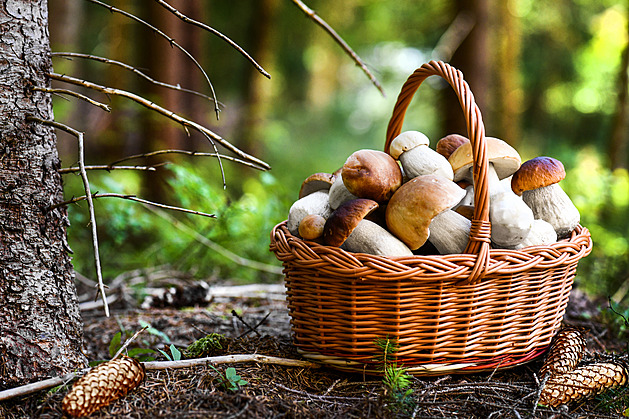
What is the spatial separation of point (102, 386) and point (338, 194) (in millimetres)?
→ 1021

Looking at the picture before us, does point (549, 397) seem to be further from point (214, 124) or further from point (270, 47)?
point (214, 124)

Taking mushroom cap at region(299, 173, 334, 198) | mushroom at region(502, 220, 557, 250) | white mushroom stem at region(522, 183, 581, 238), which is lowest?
mushroom at region(502, 220, 557, 250)

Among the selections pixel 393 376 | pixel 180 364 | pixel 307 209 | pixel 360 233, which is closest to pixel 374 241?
pixel 360 233

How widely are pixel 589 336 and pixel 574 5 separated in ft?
26.0

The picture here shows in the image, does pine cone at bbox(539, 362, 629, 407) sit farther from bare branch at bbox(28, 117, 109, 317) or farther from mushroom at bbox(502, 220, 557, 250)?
bare branch at bbox(28, 117, 109, 317)

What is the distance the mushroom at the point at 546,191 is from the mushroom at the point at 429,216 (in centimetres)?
29

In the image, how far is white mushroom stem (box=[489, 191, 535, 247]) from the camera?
1.65 meters

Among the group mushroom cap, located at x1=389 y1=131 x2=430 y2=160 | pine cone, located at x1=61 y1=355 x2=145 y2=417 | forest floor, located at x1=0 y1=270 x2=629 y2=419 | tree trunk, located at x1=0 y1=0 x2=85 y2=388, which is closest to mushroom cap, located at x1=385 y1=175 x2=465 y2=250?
mushroom cap, located at x1=389 y1=131 x2=430 y2=160

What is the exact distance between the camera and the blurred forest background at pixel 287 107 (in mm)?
4016

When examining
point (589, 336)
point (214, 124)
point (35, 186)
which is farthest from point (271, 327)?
point (214, 124)

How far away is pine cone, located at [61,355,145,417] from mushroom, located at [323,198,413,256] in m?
0.75

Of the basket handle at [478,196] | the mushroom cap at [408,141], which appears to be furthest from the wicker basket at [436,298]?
the mushroom cap at [408,141]

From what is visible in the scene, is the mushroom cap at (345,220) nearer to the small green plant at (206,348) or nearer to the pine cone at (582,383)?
the small green plant at (206,348)

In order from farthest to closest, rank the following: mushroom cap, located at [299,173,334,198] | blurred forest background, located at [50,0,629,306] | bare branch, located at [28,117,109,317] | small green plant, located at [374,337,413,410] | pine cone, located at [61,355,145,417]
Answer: blurred forest background, located at [50,0,629,306] < mushroom cap, located at [299,173,334,198] < small green plant, located at [374,337,413,410] < pine cone, located at [61,355,145,417] < bare branch, located at [28,117,109,317]
